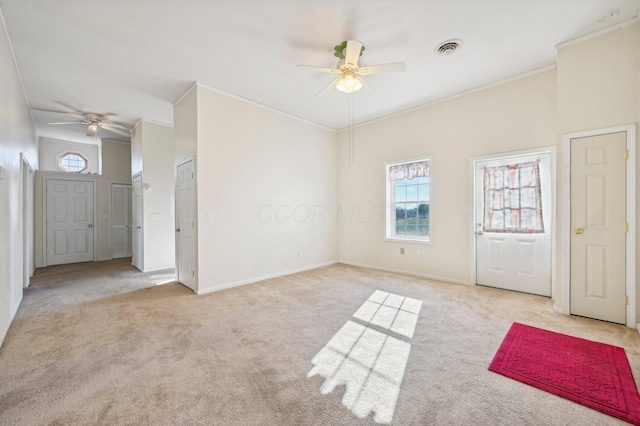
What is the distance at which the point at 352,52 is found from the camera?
9.25 ft

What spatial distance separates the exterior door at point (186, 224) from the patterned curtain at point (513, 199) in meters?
4.63

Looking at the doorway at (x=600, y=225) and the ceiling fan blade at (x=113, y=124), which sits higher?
the ceiling fan blade at (x=113, y=124)

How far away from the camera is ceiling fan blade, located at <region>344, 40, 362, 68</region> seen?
2729mm

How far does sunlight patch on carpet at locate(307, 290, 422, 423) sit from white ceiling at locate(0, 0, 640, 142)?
3.14m

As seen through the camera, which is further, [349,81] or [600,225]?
[349,81]

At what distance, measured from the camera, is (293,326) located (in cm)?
295

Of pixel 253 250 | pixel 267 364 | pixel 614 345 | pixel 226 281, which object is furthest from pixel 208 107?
pixel 614 345

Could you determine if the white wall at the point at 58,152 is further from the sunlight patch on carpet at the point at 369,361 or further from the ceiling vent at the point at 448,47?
the ceiling vent at the point at 448,47

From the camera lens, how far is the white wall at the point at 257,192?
4203 millimetres

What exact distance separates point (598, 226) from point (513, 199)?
1.17 metres

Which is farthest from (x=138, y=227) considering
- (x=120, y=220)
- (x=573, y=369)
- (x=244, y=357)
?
(x=573, y=369)

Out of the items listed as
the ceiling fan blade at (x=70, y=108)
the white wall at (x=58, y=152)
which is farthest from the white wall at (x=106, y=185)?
the ceiling fan blade at (x=70, y=108)

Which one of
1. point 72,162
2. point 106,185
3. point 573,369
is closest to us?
point 573,369

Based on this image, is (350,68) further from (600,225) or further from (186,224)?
(186,224)
